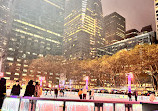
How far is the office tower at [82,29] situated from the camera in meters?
143

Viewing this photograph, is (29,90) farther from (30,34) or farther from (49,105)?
(30,34)

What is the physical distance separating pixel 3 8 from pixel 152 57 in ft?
447

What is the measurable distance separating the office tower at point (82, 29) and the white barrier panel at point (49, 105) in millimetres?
127729

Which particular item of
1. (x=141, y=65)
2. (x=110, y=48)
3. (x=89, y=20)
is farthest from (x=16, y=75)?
(x=89, y=20)

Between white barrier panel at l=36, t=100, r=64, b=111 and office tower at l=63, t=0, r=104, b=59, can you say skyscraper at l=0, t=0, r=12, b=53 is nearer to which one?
office tower at l=63, t=0, r=104, b=59

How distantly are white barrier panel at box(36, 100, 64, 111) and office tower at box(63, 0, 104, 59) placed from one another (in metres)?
128

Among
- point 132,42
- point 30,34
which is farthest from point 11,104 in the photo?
point 30,34

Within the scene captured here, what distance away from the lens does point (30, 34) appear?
11662cm

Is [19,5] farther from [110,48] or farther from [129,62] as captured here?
[129,62]

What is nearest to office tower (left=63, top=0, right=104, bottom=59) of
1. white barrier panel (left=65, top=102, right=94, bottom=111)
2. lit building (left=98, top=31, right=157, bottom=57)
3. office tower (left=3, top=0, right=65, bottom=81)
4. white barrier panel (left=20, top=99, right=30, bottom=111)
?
office tower (left=3, top=0, right=65, bottom=81)

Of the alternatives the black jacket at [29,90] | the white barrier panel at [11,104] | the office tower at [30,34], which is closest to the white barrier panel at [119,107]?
the white barrier panel at [11,104]

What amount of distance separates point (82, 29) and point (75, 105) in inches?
5925

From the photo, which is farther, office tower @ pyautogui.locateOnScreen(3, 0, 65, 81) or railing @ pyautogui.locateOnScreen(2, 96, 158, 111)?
office tower @ pyautogui.locateOnScreen(3, 0, 65, 81)

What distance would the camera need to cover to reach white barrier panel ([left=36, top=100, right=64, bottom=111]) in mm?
6053
